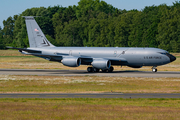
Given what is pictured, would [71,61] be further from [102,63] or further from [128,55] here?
[128,55]

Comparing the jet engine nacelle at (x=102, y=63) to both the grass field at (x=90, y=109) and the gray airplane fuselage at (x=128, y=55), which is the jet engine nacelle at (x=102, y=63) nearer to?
the gray airplane fuselage at (x=128, y=55)

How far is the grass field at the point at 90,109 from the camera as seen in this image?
17.3 m

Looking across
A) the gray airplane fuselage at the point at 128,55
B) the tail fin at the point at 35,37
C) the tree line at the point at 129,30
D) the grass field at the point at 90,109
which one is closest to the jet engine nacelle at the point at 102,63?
the gray airplane fuselage at the point at 128,55

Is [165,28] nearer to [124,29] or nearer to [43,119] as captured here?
[124,29]

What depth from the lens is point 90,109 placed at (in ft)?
64.2

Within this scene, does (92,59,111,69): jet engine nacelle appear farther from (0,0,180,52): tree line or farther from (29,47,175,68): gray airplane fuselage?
(0,0,180,52): tree line

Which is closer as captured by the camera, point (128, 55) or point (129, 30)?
point (128, 55)

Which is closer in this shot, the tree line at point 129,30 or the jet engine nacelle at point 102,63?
the jet engine nacelle at point 102,63

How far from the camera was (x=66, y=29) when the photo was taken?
17038 centimetres

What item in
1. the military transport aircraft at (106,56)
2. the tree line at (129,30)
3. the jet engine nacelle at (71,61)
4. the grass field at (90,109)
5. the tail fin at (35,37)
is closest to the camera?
the grass field at (90,109)

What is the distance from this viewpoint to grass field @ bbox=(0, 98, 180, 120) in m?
17.3

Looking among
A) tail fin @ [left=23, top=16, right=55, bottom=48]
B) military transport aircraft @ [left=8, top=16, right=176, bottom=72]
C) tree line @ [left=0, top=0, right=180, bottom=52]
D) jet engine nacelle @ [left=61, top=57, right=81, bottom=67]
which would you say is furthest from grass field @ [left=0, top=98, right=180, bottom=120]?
tree line @ [left=0, top=0, right=180, bottom=52]

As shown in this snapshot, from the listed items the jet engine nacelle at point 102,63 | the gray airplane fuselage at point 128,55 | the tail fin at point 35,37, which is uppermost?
the tail fin at point 35,37

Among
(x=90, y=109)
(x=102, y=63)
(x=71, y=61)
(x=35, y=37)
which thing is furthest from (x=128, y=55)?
(x=90, y=109)
